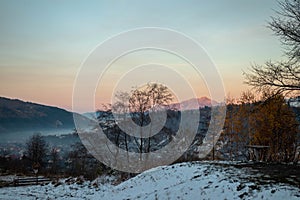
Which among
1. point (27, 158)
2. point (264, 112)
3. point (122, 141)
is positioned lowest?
point (27, 158)

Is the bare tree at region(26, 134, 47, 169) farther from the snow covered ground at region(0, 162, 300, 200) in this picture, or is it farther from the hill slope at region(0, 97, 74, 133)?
the hill slope at region(0, 97, 74, 133)

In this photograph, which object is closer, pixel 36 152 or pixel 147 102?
pixel 147 102

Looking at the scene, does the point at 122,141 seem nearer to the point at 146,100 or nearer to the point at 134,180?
the point at 146,100

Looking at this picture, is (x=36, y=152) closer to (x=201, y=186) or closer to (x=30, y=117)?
(x=201, y=186)

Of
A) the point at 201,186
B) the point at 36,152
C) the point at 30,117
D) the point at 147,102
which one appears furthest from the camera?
the point at 30,117

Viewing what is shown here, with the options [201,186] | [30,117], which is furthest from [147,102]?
[30,117]

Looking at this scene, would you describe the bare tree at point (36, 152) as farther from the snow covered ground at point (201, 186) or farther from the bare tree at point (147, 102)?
the snow covered ground at point (201, 186)

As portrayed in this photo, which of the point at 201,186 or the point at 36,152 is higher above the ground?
the point at 201,186

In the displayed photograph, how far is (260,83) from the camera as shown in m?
14.0

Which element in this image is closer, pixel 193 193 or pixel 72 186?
pixel 193 193

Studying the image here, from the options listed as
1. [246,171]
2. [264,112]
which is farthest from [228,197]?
[264,112]

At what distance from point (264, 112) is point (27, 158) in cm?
4574

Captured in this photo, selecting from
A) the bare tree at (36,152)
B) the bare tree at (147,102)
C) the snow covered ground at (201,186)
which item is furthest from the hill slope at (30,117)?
the snow covered ground at (201,186)

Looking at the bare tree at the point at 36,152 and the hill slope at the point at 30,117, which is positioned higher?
the hill slope at the point at 30,117
